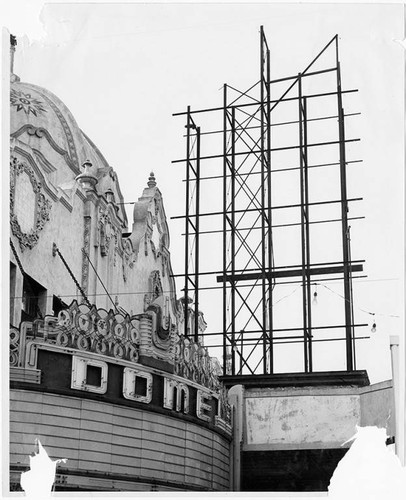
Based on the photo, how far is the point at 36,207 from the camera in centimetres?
2439

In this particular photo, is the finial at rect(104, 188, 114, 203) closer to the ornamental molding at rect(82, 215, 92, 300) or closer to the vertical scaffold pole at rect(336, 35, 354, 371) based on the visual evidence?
the ornamental molding at rect(82, 215, 92, 300)

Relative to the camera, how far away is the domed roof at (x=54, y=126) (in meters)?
27.1

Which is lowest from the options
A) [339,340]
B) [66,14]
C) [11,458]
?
[11,458]

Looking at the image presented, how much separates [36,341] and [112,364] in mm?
1680

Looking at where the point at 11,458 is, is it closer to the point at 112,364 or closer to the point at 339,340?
the point at 112,364

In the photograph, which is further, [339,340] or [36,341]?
[339,340]

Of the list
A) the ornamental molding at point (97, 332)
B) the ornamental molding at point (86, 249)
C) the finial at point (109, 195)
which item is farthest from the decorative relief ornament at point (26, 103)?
the ornamental molding at point (97, 332)

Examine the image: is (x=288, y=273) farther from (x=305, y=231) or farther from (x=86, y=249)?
(x=86, y=249)

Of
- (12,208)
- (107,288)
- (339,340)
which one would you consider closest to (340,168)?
(339,340)

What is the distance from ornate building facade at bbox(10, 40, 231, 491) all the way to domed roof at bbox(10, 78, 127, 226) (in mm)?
39

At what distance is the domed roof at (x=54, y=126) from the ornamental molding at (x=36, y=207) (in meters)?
2.43

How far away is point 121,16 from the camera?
21.1 meters

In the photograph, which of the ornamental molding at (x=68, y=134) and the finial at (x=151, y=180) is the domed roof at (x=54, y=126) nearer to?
the ornamental molding at (x=68, y=134)

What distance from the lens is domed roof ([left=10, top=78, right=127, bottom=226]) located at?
27.1m
